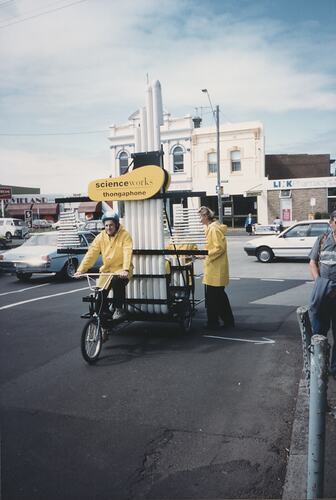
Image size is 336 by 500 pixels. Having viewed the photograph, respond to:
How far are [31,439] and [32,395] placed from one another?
0.97m

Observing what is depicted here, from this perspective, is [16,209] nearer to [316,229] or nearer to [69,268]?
[69,268]

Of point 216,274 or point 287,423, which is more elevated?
point 216,274

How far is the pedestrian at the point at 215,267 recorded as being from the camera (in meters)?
7.00

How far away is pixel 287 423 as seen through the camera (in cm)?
403

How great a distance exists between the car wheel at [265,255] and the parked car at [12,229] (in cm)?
3136

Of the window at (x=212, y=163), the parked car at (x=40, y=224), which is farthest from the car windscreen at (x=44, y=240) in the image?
the parked car at (x=40, y=224)

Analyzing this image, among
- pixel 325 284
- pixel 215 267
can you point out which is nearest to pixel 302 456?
pixel 325 284

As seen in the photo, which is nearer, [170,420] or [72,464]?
[72,464]

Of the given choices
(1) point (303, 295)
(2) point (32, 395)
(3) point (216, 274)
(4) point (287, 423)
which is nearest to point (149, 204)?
(3) point (216, 274)

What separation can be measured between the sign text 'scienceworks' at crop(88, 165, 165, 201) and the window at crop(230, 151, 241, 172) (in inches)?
1240

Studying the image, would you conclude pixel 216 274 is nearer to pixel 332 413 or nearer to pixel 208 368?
pixel 208 368

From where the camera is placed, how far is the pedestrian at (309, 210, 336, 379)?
15.5 feet

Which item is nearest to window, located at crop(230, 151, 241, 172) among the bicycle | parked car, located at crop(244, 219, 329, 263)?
parked car, located at crop(244, 219, 329, 263)

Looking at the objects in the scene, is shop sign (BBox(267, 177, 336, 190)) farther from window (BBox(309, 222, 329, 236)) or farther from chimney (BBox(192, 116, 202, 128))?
window (BBox(309, 222, 329, 236))
